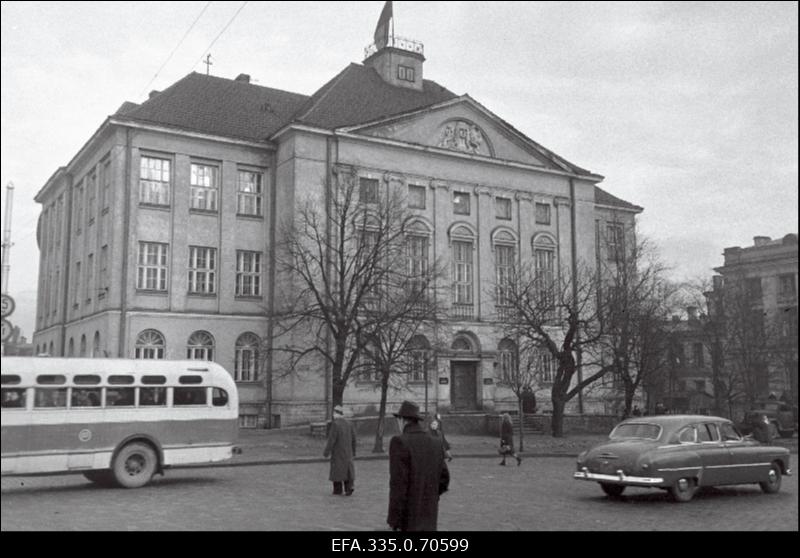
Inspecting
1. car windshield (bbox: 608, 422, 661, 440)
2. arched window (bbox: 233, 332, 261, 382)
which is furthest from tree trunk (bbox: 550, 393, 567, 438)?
car windshield (bbox: 608, 422, 661, 440)

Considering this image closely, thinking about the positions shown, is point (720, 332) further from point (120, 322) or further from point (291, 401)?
point (291, 401)

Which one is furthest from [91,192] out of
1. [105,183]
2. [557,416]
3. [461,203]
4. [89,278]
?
[461,203]

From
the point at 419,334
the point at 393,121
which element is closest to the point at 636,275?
the point at 419,334

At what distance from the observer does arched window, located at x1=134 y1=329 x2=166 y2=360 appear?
16.7m

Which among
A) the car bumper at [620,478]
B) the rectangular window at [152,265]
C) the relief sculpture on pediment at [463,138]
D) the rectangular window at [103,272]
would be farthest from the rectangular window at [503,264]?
the rectangular window at [103,272]

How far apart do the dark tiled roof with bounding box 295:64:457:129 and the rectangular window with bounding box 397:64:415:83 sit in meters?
0.77

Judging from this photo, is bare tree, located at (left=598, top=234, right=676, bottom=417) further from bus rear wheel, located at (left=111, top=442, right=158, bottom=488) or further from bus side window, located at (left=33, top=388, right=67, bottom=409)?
bus side window, located at (left=33, top=388, right=67, bottom=409)

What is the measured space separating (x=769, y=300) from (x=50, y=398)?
16.0ft

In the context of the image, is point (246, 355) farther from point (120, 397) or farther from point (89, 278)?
point (120, 397)

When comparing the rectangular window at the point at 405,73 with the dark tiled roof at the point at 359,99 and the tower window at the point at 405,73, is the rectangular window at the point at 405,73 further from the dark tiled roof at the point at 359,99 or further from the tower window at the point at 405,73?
the dark tiled roof at the point at 359,99

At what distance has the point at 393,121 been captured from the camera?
3897 centimetres

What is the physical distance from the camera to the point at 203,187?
33531 mm

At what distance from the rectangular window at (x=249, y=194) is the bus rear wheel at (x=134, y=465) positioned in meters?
27.4

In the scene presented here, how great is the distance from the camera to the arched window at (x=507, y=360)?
33.2m
